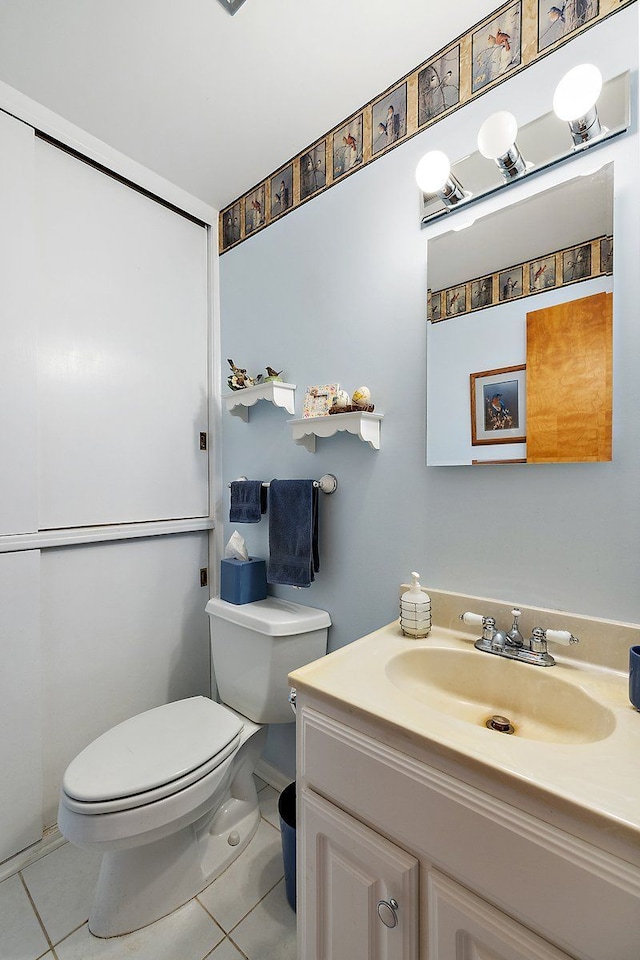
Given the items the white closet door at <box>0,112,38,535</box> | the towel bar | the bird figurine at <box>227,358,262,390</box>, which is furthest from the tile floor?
the bird figurine at <box>227,358,262,390</box>

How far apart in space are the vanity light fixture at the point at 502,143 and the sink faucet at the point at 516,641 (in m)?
1.06

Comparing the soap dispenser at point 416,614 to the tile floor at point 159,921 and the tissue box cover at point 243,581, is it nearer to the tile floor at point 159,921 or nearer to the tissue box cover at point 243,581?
the tissue box cover at point 243,581

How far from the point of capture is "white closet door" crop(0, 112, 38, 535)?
4.36 ft

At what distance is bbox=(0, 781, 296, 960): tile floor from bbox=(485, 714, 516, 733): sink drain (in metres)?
0.82

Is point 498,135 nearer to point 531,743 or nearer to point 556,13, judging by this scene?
point 556,13

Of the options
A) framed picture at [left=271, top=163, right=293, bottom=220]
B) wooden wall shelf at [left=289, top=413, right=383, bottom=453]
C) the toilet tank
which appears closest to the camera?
wooden wall shelf at [left=289, top=413, right=383, bottom=453]

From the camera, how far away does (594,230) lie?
3.14ft

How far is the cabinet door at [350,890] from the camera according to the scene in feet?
2.44

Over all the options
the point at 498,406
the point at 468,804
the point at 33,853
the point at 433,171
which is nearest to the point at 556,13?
the point at 433,171

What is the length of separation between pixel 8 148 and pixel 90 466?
1.00 meters

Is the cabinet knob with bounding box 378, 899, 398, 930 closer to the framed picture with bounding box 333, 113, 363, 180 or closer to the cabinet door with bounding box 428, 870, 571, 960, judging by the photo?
the cabinet door with bounding box 428, 870, 571, 960

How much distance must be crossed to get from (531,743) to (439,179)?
1270 mm

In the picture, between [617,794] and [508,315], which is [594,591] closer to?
[617,794]

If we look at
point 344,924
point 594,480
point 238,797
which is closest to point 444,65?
point 594,480
